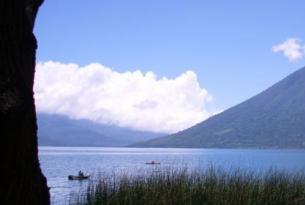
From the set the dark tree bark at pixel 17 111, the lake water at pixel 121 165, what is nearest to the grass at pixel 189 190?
the lake water at pixel 121 165

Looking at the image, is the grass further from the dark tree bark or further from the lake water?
the dark tree bark

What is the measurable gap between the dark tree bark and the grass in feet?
25.2

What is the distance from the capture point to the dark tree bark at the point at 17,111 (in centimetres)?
326

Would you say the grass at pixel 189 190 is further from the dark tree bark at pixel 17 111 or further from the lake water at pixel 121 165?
the dark tree bark at pixel 17 111

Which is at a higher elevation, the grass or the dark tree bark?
the dark tree bark

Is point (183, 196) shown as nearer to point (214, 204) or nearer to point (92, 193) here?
point (214, 204)

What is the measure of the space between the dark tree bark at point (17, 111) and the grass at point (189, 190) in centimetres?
769

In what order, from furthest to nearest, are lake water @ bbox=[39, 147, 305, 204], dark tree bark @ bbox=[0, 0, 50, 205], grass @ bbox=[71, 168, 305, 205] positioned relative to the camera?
lake water @ bbox=[39, 147, 305, 204]
grass @ bbox=[71, 168, 305, 205]
dark tree bark @ bbox=[0, 0, 50, 205]

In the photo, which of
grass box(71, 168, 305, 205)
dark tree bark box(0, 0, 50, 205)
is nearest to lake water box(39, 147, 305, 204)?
grass box(71, 168, 305, 205)

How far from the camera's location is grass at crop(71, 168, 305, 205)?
1116 cm

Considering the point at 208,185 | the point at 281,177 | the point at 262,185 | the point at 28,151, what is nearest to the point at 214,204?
the point at 208,185

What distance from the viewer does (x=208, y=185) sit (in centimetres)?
1210

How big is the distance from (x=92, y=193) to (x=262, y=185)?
3903 mm

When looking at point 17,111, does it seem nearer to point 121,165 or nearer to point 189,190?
point 189,190
